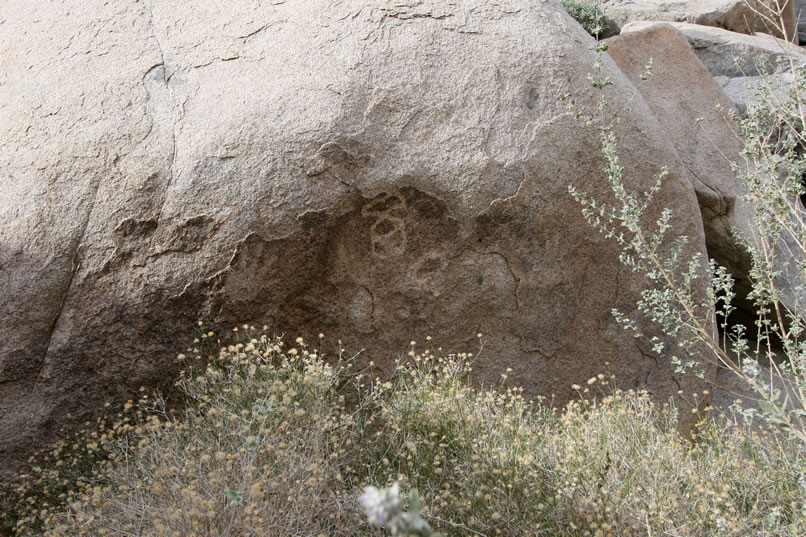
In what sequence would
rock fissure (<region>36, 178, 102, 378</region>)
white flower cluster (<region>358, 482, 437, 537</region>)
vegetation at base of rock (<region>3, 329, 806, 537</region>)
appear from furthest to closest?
rock fissure (<region>36, 178, 102, 378</region>) < vegetation at base of rock (<region>3, 329, 806, 537</region>) < white flower cluster (<region>358, 482, 437, 537</region>)

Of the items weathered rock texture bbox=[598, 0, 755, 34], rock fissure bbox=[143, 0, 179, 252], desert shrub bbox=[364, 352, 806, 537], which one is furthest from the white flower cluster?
weathered rock texture bbox=[598, 0, 755, 34]

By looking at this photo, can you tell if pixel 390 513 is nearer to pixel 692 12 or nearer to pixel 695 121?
pixel 695 121

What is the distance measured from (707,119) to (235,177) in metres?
3.02

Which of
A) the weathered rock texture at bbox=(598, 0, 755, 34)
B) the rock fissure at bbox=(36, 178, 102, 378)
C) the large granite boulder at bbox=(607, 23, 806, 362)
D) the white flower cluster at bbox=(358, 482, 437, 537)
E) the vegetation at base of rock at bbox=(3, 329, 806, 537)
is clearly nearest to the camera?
the white flower cluster at bbox=(358, 482, 437, 537)

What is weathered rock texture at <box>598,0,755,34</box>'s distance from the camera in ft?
23.2

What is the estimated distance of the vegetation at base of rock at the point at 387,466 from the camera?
230 cm

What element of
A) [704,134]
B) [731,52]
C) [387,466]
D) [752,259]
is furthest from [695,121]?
[387,466]

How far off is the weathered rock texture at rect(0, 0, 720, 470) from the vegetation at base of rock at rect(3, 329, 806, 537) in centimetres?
23

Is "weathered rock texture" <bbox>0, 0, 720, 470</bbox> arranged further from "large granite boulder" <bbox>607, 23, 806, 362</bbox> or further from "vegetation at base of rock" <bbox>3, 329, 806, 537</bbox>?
"large granite boulder" <bbox>607, 23, 806, 362</bbox>

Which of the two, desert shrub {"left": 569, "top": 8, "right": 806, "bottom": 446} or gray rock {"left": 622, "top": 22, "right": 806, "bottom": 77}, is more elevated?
desert shrub {"left": 569, "top": 8, "right": 806, "bottom": 446}

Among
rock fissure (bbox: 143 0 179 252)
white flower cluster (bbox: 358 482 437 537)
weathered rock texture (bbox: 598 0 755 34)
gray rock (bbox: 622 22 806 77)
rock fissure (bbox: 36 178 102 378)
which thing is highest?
white flower cluster (bbox: 358 482 437 537)

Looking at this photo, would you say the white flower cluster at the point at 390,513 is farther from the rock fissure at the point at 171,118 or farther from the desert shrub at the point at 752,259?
the rock fissure at the point at 171,118

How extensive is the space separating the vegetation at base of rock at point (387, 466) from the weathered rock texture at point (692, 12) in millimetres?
4953

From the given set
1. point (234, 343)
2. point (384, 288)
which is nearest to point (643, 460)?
point (384, 288)
